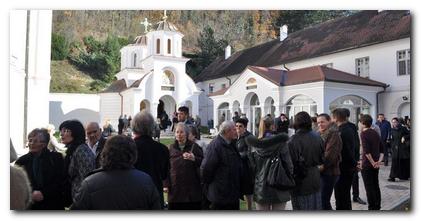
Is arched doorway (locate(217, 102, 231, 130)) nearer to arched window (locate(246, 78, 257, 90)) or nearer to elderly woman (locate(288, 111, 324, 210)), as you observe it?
arched window (locate(246, 78, 257, 90))

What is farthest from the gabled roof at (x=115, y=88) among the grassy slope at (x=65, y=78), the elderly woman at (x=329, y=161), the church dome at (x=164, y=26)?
the elderly woman at (x=329, y=161)

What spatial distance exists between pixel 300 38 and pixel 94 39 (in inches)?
92.7

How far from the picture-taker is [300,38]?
4.63 m

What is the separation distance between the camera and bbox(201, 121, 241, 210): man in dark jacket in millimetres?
2975

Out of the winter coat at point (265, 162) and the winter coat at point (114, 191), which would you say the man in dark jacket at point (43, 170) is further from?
the winter coat at point (265, 162)

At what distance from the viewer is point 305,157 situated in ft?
10.5

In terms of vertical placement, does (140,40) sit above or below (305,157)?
above

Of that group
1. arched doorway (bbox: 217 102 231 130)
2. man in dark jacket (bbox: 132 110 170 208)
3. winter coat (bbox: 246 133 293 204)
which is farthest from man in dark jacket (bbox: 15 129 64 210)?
arched doorway (bbox: 217 102 231 130)

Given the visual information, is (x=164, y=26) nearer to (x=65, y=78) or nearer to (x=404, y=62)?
(x=65, y=78)

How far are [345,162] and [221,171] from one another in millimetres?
1381

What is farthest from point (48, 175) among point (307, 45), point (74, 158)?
point (307, 45)

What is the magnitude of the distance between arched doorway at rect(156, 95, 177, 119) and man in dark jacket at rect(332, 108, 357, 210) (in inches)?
66.9
